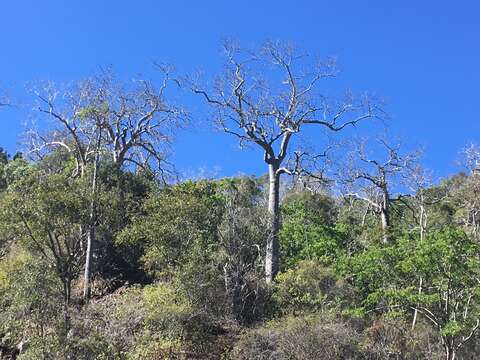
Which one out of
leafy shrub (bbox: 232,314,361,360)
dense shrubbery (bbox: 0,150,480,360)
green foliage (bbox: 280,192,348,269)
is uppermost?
green foliage (bbox: 280,192,348,269)

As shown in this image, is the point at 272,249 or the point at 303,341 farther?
the point at 272,249

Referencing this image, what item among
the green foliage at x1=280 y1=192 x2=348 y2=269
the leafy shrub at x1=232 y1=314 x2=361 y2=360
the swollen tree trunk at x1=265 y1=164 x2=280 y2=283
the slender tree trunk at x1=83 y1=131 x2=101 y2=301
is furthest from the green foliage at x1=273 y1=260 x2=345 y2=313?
the slender tree trunk at x1=83 y1=131 x2=101 y2=301

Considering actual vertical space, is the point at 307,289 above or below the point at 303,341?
above

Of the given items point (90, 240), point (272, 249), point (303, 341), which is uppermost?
point (90, 240)

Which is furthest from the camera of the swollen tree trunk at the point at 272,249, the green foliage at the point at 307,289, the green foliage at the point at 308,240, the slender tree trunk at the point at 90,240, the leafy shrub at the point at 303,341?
the green foliage at the point at 308,240

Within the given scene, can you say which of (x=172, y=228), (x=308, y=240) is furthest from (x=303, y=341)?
(x=308, y=240)

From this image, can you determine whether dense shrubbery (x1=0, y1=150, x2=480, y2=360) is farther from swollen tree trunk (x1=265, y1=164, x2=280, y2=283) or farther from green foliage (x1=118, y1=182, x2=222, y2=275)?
swollen tree trunk (x1=265, y1=164, x2=280, y2=283)

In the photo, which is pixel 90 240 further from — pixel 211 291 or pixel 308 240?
pixel 308 240

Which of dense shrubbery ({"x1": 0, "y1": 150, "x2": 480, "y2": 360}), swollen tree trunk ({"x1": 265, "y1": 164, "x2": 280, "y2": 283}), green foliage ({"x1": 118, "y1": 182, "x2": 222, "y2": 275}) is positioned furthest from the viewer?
swollen tree trunk ({"x1": 265, "y1": 164, "x2": 280, "y2": 283})

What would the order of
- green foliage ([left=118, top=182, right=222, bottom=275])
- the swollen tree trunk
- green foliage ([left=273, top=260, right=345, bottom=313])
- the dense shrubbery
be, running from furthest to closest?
1. the swollen tree trunk
2. green foliage ([left=118, top=182, right=222, bottom=275])
3. green foliage ([left=273, top=260, right=345, bottom=313])
4. the dense shrubbery

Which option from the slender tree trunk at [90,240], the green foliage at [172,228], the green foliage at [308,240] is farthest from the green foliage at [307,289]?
the slender tree trunk at [90,240]

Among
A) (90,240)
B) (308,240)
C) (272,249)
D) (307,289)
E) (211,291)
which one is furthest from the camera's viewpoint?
(308,240)

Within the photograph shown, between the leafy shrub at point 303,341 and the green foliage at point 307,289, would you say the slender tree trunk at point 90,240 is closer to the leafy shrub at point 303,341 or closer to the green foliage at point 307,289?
the leafy shrub at point 303,341

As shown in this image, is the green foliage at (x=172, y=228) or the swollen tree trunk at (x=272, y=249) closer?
the green foliage at (x=172, y=228)
